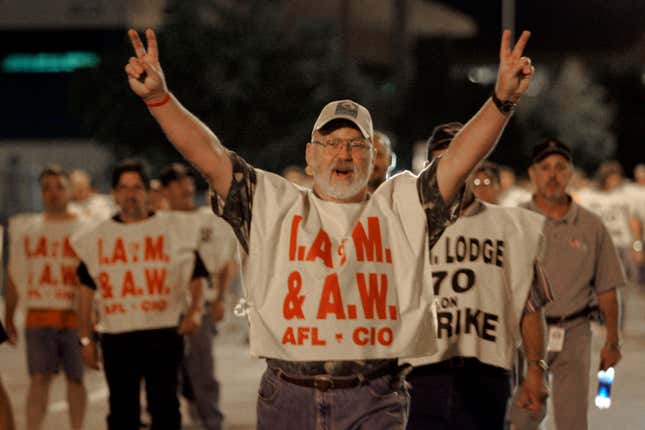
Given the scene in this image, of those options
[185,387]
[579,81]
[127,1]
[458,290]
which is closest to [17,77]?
[127,1]

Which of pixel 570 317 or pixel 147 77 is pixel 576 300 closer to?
pixel 570 317

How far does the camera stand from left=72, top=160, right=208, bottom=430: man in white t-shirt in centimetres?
926

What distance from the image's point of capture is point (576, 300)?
8.58m

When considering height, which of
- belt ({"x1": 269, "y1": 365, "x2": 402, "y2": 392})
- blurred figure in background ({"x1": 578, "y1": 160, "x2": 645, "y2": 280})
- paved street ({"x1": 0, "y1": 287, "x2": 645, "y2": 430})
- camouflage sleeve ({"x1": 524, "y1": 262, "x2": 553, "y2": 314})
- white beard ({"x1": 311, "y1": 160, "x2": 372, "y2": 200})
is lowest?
paved street ({"x1": 0, "y1": 287, "x2": 645, "y2": 430})

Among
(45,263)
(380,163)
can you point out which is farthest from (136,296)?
(380,163)

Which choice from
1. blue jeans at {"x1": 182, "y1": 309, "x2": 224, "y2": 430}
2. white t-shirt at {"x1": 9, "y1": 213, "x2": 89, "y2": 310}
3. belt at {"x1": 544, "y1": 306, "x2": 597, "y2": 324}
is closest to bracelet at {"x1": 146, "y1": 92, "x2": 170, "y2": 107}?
belt at {"x1": 544, "y1": 306, "x2": 597, "y2": 324}

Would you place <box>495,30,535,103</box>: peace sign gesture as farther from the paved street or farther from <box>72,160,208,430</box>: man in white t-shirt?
the paved street

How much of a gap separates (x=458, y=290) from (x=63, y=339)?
4679 millimetres

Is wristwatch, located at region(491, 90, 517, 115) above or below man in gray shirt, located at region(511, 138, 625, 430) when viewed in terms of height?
above

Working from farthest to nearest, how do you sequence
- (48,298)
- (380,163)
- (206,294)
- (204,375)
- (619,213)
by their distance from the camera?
(619,213), (206,294), (204,375), (48,298), (380,163)

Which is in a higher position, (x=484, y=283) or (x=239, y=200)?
(x=239, y=200)

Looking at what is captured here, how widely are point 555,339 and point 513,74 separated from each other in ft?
12.4

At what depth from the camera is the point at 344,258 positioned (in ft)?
17.0

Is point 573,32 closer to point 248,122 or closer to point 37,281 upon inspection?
point 248,122
